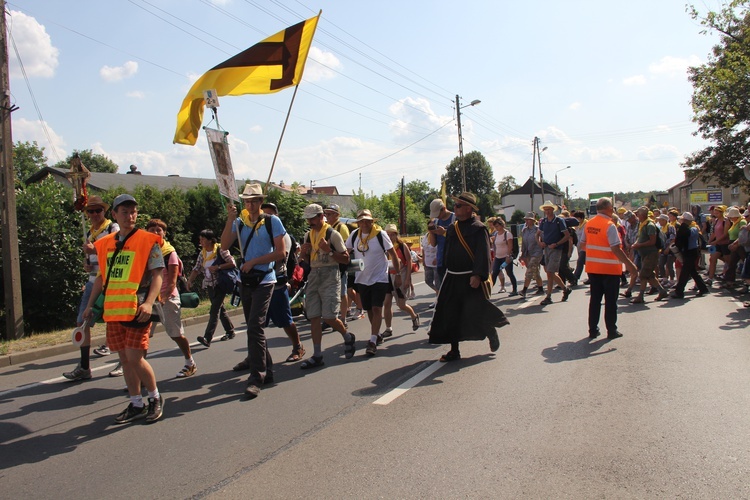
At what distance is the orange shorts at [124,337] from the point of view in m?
4.59

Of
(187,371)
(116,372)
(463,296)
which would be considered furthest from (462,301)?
(116,372)

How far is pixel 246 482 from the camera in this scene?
357cm

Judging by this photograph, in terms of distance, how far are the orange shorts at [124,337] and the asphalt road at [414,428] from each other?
2.27ft

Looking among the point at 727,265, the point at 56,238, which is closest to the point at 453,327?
the point at 56,238

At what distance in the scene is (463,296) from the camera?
668 centimetres

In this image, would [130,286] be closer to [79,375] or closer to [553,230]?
[79,375]

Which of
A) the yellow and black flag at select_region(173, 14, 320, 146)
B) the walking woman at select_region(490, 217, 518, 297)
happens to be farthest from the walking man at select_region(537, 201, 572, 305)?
the yellow and black flag at select_region(173, 14, 320, 146)

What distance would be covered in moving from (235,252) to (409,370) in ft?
37.7

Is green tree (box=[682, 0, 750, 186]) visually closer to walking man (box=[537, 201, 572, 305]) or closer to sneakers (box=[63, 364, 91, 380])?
walking man (box=[537, 201, 572, 305])

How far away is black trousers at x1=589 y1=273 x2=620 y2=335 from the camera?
7613 mm

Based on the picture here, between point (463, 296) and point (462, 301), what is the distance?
60mm

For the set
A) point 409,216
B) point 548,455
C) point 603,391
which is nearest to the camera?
point 548,455

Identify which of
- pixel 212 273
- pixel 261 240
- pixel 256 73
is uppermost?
pixel 256 73

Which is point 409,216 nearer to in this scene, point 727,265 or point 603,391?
point 727,265
